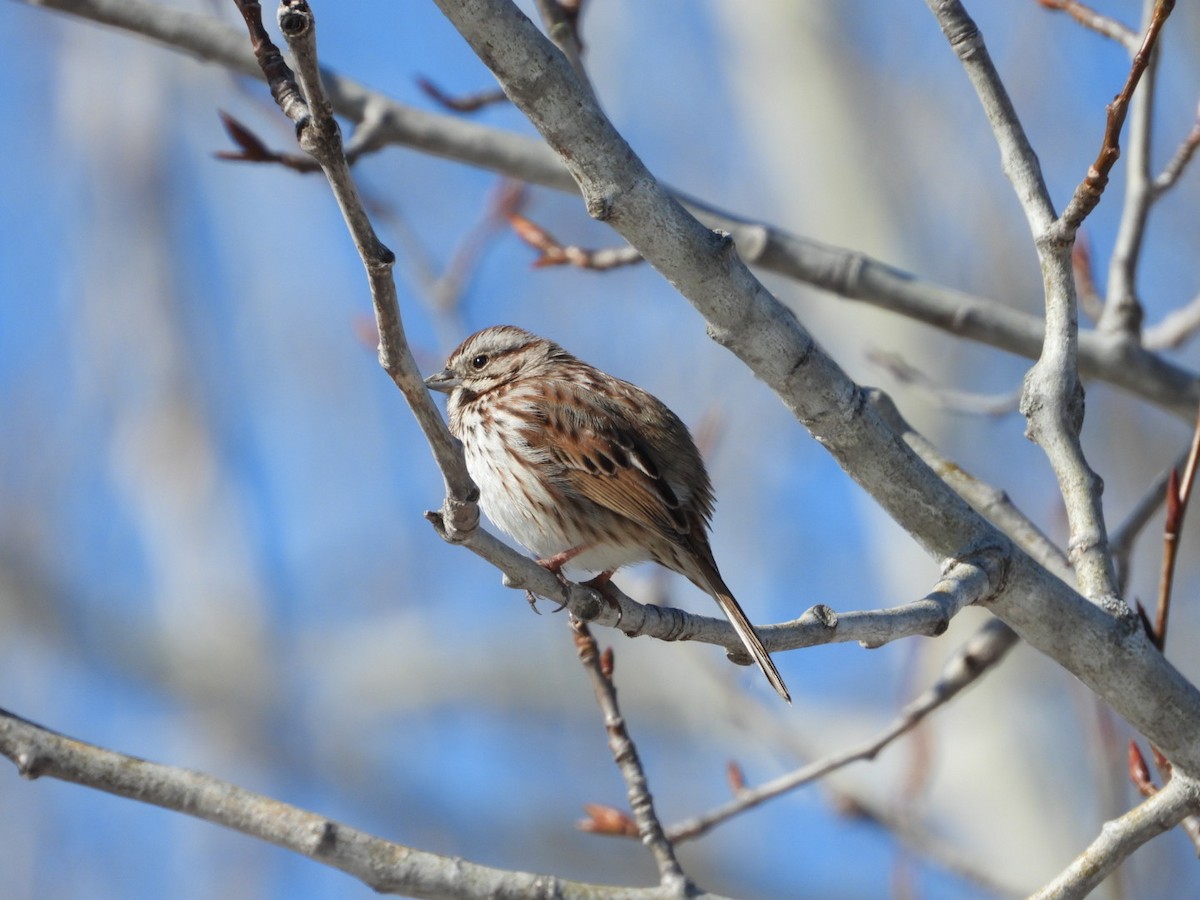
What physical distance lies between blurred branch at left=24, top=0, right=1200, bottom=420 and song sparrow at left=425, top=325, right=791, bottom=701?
0.68 m

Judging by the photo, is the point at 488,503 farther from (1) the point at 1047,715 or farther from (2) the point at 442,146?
(1) the point at 1047,715

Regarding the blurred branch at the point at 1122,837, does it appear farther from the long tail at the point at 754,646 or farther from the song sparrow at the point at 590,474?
the song sparrow at the point at 590,474

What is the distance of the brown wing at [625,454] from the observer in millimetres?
Result: 4352

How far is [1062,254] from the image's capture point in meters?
3.29

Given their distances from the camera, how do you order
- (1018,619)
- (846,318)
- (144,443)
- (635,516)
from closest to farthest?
1. (1018,619)
2. (635,516)
3. (846,318)
4. (144,443)

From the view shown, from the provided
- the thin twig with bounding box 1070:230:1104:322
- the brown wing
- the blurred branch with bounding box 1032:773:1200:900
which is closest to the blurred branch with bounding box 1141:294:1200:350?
the thin twig with bounding box 1070:230:1104:322

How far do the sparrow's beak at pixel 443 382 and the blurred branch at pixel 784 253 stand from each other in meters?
0.88

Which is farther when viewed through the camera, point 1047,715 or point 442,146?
point 1047,715

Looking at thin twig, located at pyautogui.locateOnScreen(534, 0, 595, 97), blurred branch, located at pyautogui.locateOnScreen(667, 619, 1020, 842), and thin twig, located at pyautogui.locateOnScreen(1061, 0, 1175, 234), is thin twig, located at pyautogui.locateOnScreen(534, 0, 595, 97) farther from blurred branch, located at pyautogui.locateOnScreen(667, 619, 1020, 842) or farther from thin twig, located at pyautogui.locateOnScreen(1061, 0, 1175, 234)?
blurred branch, located at pyautogui.locateOnScreen(667, 619, 1020, 842)

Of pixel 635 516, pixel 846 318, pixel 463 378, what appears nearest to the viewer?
pixel 635 516

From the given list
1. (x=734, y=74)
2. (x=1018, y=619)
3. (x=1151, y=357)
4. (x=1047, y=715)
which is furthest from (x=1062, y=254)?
(x=734, y=74)

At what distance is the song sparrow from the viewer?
4355mm

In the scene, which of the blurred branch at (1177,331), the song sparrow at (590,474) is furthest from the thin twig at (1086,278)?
the song sparrow at (590,474)

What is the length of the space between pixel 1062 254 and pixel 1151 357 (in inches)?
55.8
